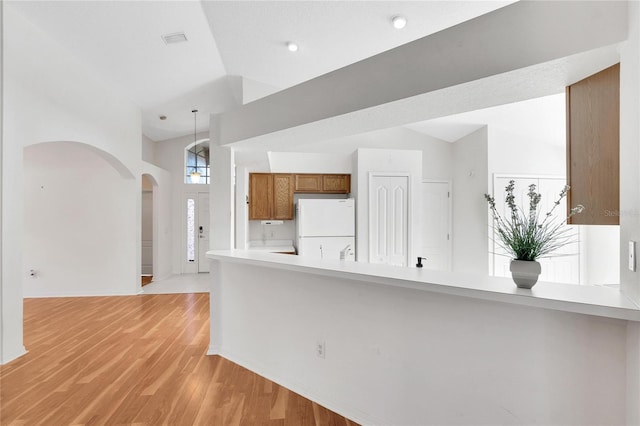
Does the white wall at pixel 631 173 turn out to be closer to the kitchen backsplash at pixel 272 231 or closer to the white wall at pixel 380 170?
the white wall at pixel 380 170

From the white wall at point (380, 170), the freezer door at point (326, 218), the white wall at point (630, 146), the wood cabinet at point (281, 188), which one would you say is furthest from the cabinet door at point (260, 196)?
the white wall at point (630, 146)

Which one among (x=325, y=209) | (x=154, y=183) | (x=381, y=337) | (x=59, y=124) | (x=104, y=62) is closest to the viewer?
(x=381, y=337)

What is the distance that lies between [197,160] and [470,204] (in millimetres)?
6157

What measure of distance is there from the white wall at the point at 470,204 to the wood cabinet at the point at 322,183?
201 cm

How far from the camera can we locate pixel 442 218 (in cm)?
581

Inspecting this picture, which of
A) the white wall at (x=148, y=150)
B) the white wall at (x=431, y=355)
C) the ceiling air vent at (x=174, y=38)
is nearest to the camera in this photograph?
the white wall at (x=431, y=355)

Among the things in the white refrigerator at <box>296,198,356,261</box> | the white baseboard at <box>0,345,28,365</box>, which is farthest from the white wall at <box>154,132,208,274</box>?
the white baseboard at <box>0,345,28,365</box>

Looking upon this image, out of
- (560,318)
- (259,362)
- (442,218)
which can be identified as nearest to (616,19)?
(560,318)

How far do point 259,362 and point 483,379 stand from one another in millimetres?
1784

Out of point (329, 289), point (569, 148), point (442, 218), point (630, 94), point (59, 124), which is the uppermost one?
point (59, 124)

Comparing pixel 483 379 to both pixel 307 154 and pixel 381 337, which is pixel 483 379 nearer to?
pixel 381 337

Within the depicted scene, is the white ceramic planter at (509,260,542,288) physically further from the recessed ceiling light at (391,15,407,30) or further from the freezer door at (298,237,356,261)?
the freezer door at (298,237,356,261)

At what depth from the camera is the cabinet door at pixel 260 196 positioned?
575 cm

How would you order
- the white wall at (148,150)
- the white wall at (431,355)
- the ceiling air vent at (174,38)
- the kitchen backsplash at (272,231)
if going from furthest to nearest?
the white wall at (148,150), the kitchen backsplash at (272,231), the ceiling air vent at (174,38), the white wall at (431,355)
